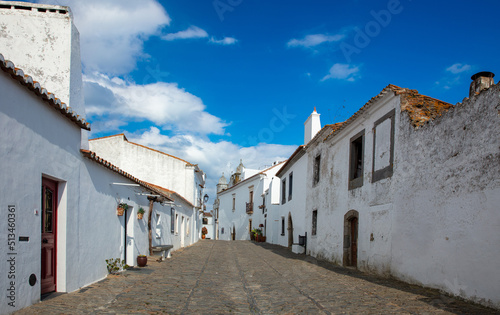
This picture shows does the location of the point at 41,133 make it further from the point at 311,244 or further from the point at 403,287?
the point at 311,244

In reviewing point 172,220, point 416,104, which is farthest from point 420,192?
point 172,220

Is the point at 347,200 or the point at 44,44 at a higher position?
the point at 44,44

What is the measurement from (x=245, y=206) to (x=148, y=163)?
59.5 feet

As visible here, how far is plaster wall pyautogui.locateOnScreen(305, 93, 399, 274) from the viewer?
1094 cm

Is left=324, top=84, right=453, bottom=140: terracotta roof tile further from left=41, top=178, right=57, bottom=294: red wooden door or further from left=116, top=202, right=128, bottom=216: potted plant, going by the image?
left=41, top=178, right=57, bottom=294: red wooden door

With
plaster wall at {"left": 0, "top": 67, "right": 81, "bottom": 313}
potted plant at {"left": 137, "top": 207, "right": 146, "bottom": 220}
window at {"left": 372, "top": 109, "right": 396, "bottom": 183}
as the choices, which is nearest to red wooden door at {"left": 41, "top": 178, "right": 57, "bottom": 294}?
plaster wall at {"left": 0, "top": 67, "right": 81, "bottom": 313}

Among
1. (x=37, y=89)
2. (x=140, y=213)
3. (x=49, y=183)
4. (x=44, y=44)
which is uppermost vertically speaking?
(x=44, y=44)

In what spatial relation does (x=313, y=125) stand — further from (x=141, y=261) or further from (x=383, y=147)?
(x=141, y=261)

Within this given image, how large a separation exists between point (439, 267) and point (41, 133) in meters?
7.75

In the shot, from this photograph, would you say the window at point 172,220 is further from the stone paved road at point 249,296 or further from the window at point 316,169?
the stone paved road at point 249,296

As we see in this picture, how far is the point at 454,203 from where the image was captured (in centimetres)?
765

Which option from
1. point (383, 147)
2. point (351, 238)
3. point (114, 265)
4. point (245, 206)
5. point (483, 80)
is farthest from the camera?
point (245, 206)

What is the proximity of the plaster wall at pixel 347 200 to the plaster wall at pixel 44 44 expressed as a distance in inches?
330

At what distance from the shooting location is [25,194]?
5.74m
